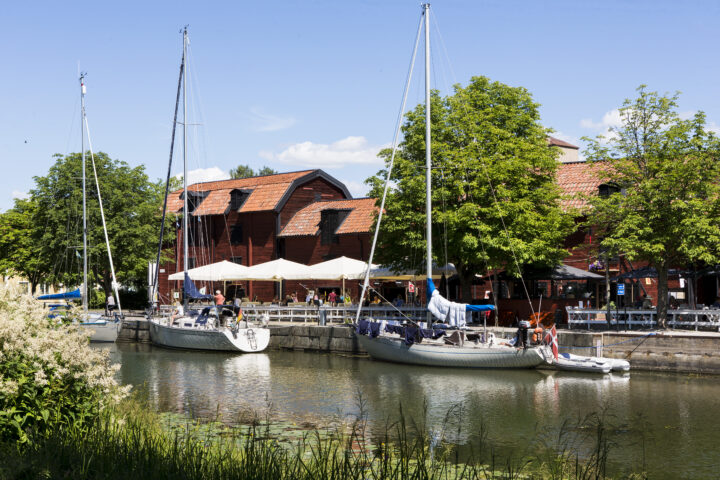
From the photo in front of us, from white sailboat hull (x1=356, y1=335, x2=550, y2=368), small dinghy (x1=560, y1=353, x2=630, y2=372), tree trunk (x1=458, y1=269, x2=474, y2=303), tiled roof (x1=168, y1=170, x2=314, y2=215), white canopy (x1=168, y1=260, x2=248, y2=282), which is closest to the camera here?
small dinghy (x1=560, y1=353, x2=630, y2=372)

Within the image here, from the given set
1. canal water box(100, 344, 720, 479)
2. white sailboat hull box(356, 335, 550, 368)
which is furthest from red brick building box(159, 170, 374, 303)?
white sailboat hull box(356, 335, 550, 368)

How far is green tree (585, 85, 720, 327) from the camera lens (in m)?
28.7

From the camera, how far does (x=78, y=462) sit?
24.9 feet

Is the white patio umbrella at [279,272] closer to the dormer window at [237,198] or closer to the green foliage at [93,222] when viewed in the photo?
the green foliage at [93,222]

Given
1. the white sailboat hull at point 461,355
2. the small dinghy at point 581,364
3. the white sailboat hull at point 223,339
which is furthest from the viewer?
the white sailboat hull at point 223,339

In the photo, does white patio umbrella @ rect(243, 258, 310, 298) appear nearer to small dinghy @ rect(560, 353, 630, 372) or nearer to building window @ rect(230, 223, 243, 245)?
small dinghy @ rect(560, 353, 630, 372)

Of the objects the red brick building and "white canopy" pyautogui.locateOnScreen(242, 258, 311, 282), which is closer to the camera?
"white canopy" pyautogui.locateOnScreen(242, 258, 311, 282)

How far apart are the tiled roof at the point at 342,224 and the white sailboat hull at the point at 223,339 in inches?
735

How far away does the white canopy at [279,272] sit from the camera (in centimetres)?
4184

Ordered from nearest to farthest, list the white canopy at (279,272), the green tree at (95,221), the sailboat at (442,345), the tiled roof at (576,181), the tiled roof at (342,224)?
the sailboat at (442,345) < the white canopy at (279,272) < the tiled roof at (576,181) < the green tree at (95,221) < the tiled roof at (342,224)

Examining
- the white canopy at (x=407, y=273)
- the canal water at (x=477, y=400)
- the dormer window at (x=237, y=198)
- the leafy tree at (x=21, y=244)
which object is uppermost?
the dormer window at (x=237, y=198)

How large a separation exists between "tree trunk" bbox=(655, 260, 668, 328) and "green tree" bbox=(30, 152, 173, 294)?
33131 mm

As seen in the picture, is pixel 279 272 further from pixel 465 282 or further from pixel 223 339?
pixel 465 282

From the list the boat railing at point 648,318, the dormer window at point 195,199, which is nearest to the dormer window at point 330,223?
the dormer window at point 195,199
